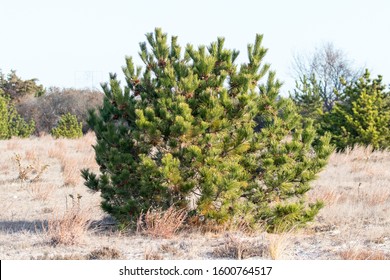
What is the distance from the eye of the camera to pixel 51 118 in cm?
3453

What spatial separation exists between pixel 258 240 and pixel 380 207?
3.71 meters

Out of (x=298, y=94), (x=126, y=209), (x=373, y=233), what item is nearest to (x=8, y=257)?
(x=126, y=209)

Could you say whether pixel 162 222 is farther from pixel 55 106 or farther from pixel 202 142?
pixel 55 106

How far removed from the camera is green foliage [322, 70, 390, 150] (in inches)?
722

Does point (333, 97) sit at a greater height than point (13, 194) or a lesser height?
greater

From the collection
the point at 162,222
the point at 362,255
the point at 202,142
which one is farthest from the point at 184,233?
the point at 362,255

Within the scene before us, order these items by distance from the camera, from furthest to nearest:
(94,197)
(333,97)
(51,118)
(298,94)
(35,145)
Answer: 1. (333,97)
2. (51,118)
3. (298,94)
4. (35,145)
5. (94,197)

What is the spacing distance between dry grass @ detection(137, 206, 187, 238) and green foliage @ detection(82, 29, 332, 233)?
13 centimetres

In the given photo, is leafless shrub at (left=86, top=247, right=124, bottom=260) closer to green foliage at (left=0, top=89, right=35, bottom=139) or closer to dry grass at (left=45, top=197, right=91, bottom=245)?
dry grass at (left=45, top=197, right=91, bottom=245)

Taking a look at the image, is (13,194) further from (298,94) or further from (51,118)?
(51,118)

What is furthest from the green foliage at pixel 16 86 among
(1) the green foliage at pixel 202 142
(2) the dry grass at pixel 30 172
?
(1) the green foliage at pixel 202 142

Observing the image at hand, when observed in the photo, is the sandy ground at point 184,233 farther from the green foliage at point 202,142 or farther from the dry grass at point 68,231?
the green foliage at point 202,142

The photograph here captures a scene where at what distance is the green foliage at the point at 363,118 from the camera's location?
18344 millimetres

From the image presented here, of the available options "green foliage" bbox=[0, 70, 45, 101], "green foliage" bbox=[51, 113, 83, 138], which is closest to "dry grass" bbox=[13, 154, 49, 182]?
"green foliage" bbox=[51, 113, 83, 138]
